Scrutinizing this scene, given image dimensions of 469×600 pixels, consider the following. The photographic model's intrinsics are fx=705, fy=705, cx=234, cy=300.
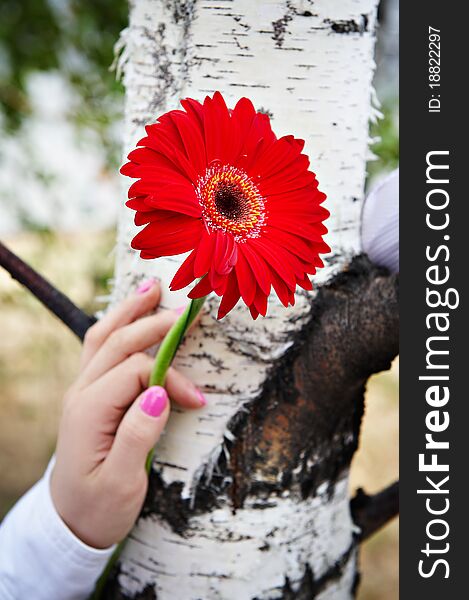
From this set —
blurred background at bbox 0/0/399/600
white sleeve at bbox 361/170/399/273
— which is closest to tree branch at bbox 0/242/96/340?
white sleeve at bbox 361/170/399/273

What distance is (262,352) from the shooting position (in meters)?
0.78

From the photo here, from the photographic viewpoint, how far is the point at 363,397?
89 centimetres

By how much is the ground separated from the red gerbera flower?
1.47m

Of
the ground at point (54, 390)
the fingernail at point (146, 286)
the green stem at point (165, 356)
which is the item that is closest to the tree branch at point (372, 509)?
the green stem at point (165, 356)

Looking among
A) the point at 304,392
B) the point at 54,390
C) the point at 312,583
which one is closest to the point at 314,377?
the point at 304,392

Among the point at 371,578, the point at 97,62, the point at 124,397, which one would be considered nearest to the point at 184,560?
the point at 124,397

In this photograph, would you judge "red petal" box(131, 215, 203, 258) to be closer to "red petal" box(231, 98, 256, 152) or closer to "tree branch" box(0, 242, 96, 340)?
"red petal" box(231, 98, 256, 152)

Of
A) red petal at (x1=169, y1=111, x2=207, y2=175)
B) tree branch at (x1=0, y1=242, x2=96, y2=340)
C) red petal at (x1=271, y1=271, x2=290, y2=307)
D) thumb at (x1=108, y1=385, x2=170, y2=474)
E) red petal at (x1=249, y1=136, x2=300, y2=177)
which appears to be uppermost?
tree branch at (x1=0, y1=242, x2=96, y2=340)

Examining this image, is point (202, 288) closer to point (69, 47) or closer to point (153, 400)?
point (153, 400)

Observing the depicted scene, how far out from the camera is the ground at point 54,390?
2244 millimetres

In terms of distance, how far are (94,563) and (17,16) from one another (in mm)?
1685

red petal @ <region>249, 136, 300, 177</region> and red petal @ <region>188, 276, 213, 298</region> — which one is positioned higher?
red petal @ <region>249, 136, 300, 177</region>

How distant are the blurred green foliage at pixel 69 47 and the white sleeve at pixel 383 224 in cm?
119

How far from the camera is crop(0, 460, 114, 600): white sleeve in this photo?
795 millimetres
